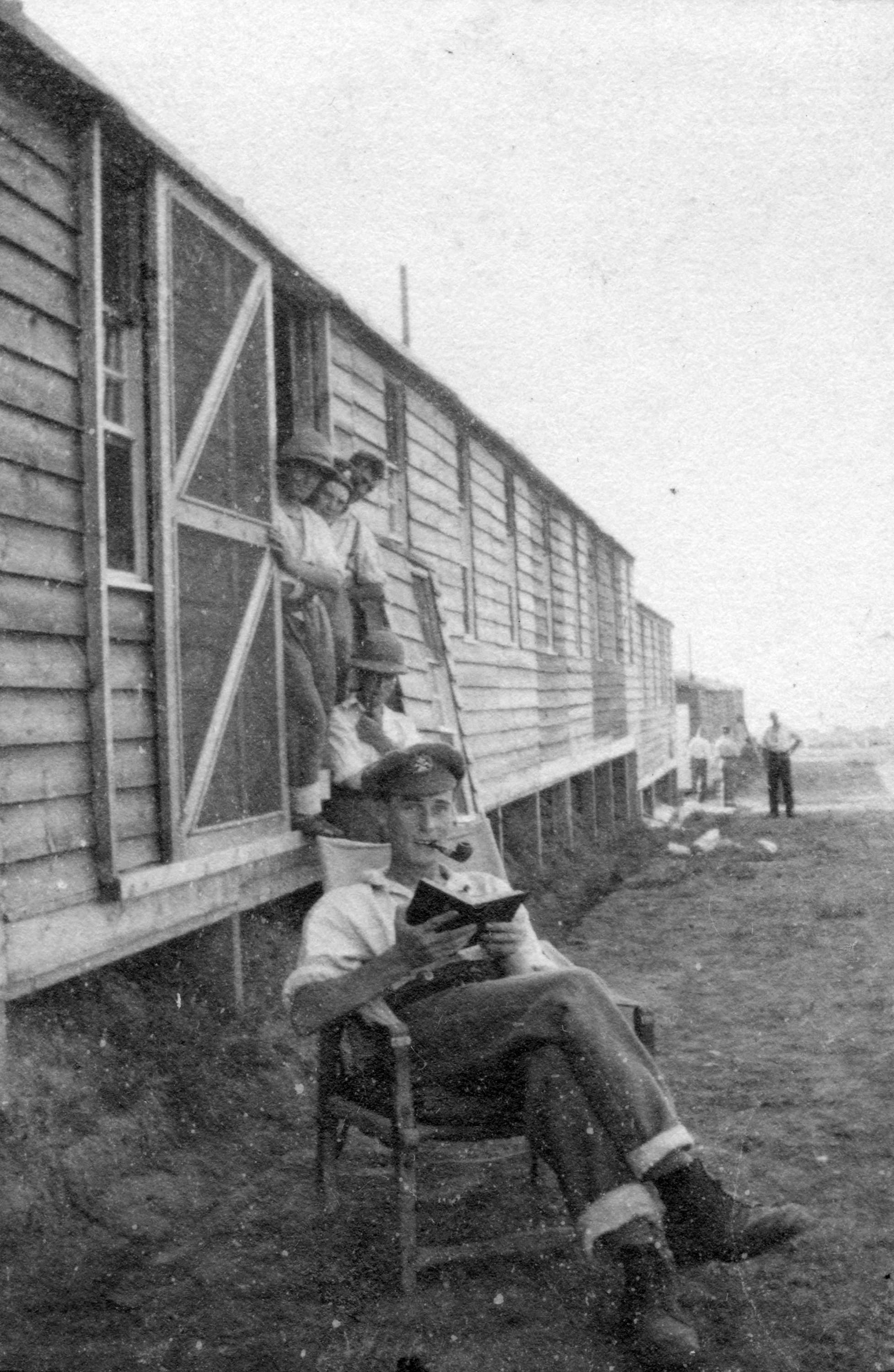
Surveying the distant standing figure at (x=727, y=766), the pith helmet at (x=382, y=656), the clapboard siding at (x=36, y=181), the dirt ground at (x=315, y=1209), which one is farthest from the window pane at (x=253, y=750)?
the distant standing figure at (x=727, y=766)

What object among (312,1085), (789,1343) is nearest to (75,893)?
(312,1085)

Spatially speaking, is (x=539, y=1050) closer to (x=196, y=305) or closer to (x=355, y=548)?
(x=196, y=305)

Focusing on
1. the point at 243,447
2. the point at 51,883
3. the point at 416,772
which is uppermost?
the point at 243,447

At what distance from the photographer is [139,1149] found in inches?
151

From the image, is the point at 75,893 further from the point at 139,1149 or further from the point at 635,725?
the point at 635,725

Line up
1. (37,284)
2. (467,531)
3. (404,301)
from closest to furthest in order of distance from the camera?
(37,284)
(467,531)
(404,301)

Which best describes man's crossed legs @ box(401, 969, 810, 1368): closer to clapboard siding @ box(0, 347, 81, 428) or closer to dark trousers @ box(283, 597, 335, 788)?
clapboard siding @ box(0, 347, 81, 428)

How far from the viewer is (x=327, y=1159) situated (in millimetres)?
3432

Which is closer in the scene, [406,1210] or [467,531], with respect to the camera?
[406,1210]

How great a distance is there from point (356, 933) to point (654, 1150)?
40.7 inches

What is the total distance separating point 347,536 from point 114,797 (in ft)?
8.21

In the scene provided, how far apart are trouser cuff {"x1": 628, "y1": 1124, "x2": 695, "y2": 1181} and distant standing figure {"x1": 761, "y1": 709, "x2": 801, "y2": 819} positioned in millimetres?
17462

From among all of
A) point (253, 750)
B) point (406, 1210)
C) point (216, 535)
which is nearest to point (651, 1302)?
point (406, 1210)

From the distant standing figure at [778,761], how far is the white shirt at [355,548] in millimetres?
14691
